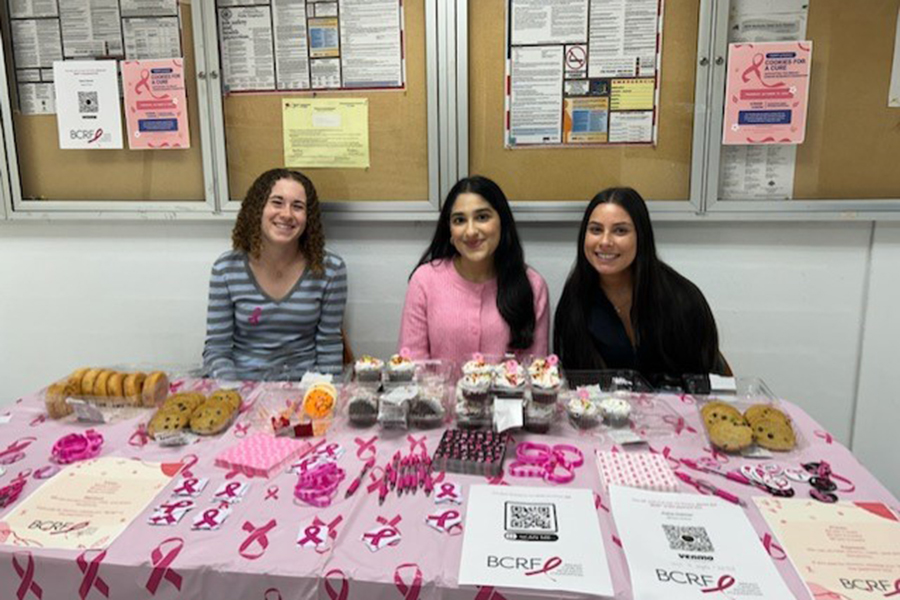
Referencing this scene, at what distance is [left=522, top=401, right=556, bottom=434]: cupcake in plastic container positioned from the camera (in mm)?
1363

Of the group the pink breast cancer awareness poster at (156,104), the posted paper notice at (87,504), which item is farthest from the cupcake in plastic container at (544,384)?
the pink breast cancer awareness poster at (156,104)

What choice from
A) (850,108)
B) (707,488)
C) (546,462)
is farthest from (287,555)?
(850,108)

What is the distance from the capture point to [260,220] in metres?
2.09

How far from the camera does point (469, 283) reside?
6.75ft

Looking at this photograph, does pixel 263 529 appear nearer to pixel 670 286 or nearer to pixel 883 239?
pixel 670 286

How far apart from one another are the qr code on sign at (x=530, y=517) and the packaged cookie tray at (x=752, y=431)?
Answer: 1.47 ft

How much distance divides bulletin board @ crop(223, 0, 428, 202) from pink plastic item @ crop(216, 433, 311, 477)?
3.62 ft

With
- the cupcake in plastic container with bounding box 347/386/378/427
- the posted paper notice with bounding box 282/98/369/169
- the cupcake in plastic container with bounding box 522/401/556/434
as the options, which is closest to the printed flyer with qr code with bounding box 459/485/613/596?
the cupcake in plastic container with bounding box 522/401/556/434

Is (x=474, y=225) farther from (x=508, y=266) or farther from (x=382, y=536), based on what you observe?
(x=382, y=536)

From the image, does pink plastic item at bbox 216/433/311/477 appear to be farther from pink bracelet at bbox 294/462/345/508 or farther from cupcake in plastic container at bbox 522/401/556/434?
cupcake in plastic container at bbox 522/401/556/434

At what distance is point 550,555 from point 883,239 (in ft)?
5.93

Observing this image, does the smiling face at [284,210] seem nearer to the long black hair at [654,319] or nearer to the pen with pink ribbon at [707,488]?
the long black hair at [654,319]

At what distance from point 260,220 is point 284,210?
117mm

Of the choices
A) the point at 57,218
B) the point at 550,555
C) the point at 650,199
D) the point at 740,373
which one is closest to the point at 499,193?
the point at 650,199
